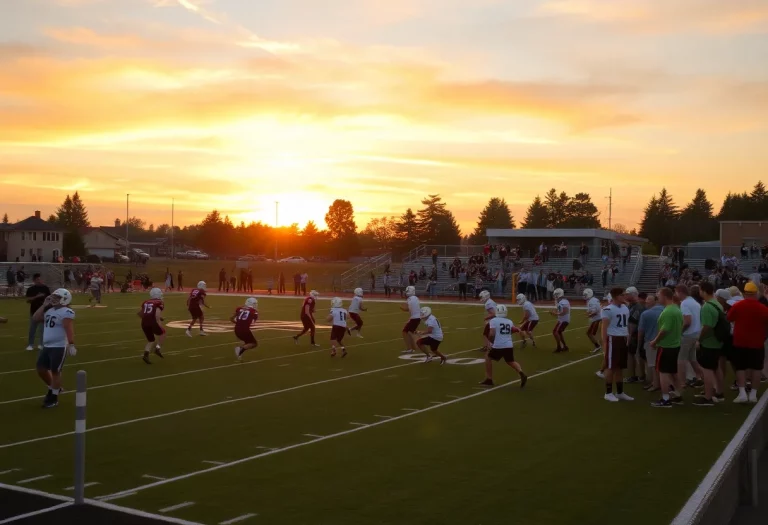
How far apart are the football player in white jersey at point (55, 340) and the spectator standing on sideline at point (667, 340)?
8.78 m

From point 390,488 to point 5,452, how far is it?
4.65 m

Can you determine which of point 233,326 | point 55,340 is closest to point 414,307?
point 55,340

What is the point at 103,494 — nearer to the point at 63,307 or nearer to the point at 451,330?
the point at 63,307

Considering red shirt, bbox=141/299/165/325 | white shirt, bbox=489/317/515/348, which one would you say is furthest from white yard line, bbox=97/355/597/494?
red shirt, bbox=141/299/165/325

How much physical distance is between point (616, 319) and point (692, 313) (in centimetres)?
117

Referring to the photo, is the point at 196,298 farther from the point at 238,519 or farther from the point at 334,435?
the point at 238,519

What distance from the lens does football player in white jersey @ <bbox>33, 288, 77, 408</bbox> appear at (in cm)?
1186

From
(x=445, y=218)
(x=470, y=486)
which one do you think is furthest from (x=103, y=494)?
(x=445, y=218)

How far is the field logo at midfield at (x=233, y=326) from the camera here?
2563cm

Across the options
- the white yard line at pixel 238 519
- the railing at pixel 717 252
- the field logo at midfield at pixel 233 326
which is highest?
the railing at pixel 717 252

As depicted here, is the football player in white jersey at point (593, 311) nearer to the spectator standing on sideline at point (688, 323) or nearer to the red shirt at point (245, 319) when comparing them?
the spectator standing on sideline at point (688, 323)

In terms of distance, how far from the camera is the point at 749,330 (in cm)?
1223

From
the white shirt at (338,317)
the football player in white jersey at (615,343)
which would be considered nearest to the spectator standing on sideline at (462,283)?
the white shirt at (338,317)

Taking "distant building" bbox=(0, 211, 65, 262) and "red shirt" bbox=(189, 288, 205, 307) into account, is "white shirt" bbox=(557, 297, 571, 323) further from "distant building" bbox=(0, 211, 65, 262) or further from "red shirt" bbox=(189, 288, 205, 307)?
"distant building" bbox=(0, 211, 65, 262)
